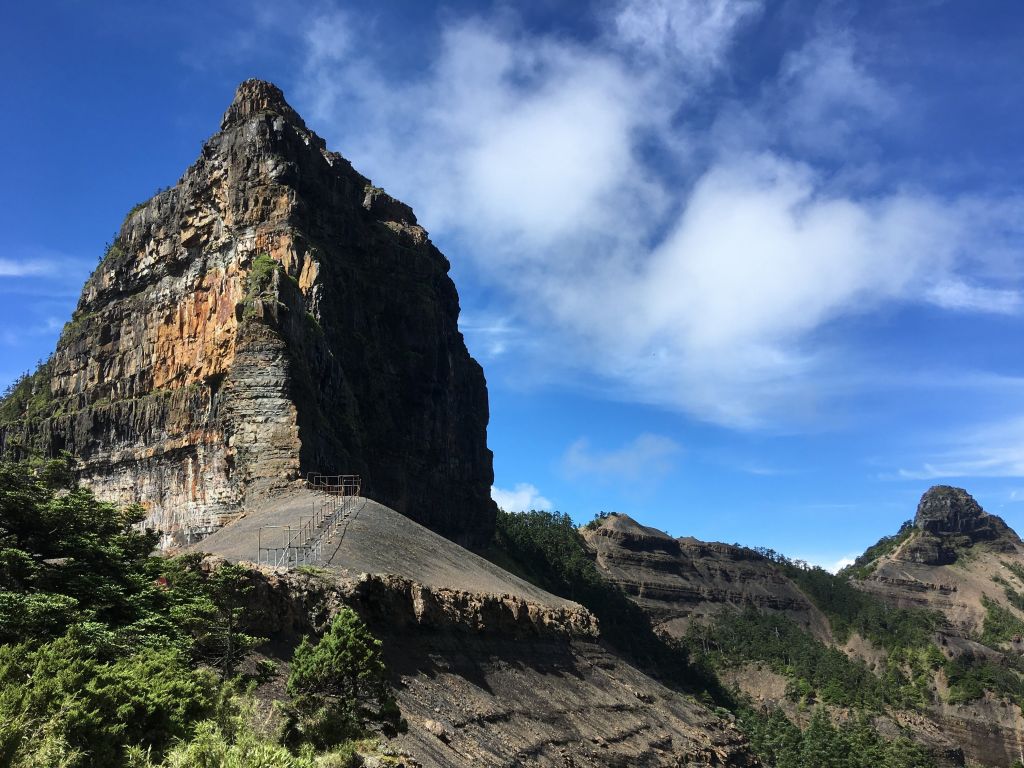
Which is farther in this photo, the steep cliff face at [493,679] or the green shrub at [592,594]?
the green shrub at [592,594]

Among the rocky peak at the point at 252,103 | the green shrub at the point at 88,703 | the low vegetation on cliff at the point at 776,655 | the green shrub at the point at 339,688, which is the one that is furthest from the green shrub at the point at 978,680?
the green shrub at the point at 88,703

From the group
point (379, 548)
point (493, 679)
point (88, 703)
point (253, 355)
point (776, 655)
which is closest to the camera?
point (88, 703)

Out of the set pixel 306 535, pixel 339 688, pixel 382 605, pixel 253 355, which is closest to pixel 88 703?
pixel 339 688

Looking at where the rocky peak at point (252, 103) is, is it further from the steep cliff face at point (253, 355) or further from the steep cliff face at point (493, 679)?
the steep cliff face at point (493, 679)

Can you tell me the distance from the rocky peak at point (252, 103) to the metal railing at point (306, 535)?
55.6 metres

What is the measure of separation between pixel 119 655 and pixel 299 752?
534 centimetres

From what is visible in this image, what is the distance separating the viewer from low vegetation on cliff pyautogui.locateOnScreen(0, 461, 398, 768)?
17.0 meters

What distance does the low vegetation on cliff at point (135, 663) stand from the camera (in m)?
17.0

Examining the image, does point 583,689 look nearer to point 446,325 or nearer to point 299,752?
point 299,752

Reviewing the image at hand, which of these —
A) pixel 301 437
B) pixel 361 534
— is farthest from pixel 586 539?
pixel 361 534

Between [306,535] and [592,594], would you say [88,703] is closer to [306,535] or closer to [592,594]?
[306,535]

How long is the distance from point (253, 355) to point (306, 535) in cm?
2644

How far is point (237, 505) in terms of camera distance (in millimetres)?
68438

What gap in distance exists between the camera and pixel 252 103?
331ft
